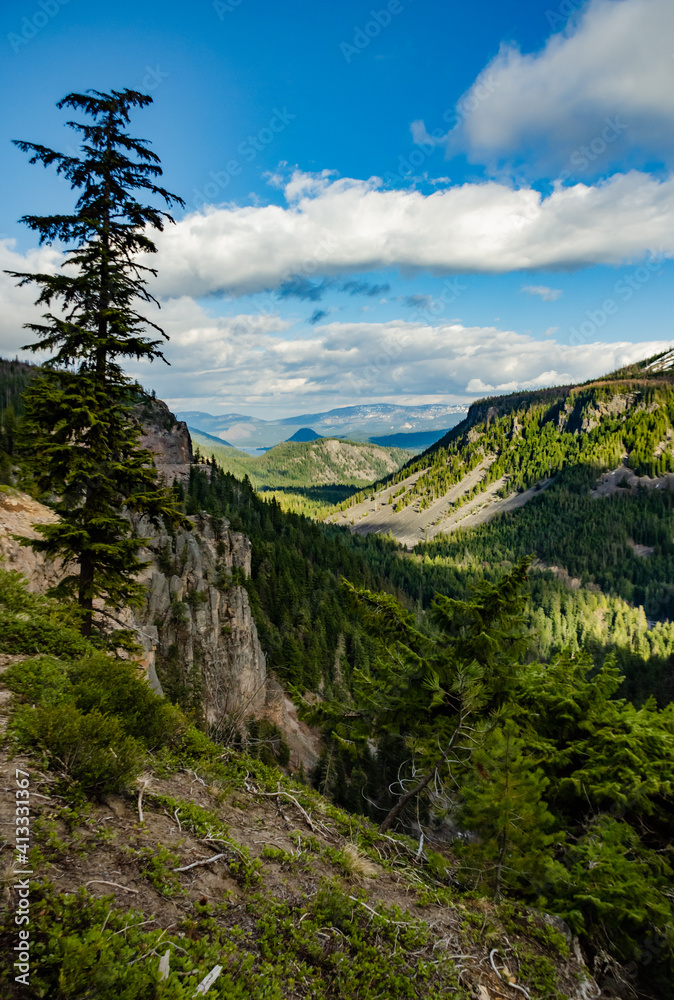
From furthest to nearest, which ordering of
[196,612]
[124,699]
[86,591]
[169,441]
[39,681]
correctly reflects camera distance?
[169,441]
[196,612]
[86,591]
[124,699]
[39,681]

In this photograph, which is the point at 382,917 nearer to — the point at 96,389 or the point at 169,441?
the point at 96,389

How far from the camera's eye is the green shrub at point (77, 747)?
5922mm

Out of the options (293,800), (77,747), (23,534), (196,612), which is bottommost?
(196,612)

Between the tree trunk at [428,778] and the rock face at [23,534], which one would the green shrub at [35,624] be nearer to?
the rock face at [23,534]

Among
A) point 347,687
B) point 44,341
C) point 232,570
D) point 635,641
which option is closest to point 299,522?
point 347,687

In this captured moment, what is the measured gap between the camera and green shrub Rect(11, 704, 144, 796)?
233 inches

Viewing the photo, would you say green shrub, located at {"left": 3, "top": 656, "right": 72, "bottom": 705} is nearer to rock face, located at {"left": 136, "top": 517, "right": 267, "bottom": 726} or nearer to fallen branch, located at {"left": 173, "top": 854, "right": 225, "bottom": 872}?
fallen branch, located at {"left": 173, "top": 854, "right": 225, "bottom": 872}

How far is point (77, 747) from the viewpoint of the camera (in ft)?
19.7

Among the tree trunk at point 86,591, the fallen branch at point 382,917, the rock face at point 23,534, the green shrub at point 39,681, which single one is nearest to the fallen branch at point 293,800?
the fallen branch at point 382,917

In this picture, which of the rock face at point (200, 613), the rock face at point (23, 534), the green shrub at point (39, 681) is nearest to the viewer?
the green shrub at point (39, 681)

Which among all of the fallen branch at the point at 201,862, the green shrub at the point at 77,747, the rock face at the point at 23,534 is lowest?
the fallen branch at the point at 201,862

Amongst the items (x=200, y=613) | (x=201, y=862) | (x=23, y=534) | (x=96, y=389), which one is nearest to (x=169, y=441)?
(x=200, y=613)

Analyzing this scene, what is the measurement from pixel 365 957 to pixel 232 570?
47386mm

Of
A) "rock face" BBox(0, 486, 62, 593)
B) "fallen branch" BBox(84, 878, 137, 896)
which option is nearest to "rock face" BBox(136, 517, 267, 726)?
"rock face" BBox(0, 486, 62, 593)
